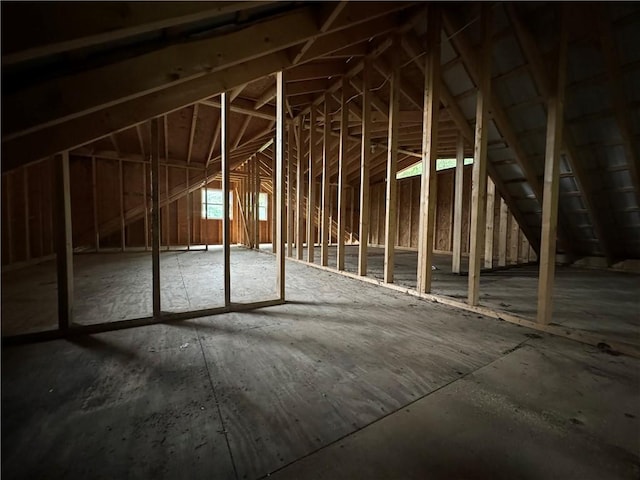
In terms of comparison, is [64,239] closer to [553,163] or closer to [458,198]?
[553,163]

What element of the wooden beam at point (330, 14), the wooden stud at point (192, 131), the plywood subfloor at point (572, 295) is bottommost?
the plywood subfloor at point (572, 295)

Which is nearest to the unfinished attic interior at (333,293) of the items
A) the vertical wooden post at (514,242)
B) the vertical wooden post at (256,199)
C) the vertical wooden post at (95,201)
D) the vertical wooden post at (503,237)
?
the vertical wooden post at (503,237)

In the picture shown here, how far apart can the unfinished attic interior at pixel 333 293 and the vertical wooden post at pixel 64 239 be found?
14mm

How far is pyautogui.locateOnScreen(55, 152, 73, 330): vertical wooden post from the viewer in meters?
2.12

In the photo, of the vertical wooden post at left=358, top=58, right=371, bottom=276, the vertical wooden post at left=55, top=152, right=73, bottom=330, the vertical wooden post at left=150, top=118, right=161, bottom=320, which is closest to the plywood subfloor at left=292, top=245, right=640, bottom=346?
the vertical wooden post at left=358, top=58, right=371, bottom=276

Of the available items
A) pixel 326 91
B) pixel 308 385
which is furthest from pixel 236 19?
pixel 326 91

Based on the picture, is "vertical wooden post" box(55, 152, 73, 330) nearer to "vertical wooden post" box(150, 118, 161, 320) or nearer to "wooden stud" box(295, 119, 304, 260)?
"vertical wooden post" box(150, 118, 161, 320)

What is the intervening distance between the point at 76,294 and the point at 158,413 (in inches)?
114

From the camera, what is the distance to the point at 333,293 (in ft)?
11.9

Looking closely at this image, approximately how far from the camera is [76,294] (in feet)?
11.0

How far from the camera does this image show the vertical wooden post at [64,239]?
212 cm

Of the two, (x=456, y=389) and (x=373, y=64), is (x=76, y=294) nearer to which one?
(x=456, y=389)

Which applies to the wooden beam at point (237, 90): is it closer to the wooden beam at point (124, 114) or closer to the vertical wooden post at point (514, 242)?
the wooden beam at point (124, 114)

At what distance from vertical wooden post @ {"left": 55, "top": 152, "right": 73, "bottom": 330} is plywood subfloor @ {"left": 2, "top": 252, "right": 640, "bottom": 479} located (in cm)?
27
